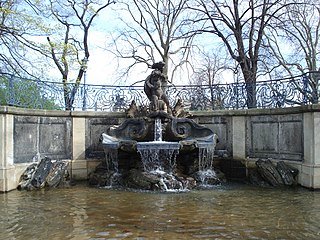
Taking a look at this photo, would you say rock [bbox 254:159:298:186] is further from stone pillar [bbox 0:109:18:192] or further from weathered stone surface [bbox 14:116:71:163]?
stone pillar [bbox 0:109:18:192]

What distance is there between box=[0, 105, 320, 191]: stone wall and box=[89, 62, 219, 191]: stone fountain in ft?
3.19

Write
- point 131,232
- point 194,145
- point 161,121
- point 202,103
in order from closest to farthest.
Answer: point 131,232
point 194,145
point 161,121
point 202,103

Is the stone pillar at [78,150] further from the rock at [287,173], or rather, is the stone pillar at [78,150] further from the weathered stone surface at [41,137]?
the rock at [287,173]

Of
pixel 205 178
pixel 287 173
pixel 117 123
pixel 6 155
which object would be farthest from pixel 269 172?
pixel 6 155

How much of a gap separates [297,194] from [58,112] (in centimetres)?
722

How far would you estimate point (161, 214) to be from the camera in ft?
19.8

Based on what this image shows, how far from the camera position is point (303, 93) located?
9461mm

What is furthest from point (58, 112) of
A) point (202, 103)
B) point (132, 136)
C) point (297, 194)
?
point (297, 194)

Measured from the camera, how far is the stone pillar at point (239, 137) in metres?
11.1

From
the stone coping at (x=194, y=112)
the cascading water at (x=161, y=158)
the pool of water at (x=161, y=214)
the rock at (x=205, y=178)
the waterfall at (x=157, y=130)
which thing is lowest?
the pool of water at (x=161, y=214)

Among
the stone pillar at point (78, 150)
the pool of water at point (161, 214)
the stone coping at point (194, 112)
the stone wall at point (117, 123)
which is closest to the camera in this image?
the pool of water at point (161, 214)

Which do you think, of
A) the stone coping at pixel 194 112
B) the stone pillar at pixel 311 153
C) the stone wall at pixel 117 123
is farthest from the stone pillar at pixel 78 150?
the stone pillar at pixel 311 153

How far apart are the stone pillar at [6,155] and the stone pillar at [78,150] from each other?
221 cm

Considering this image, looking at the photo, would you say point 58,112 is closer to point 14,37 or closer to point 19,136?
point 19,136
